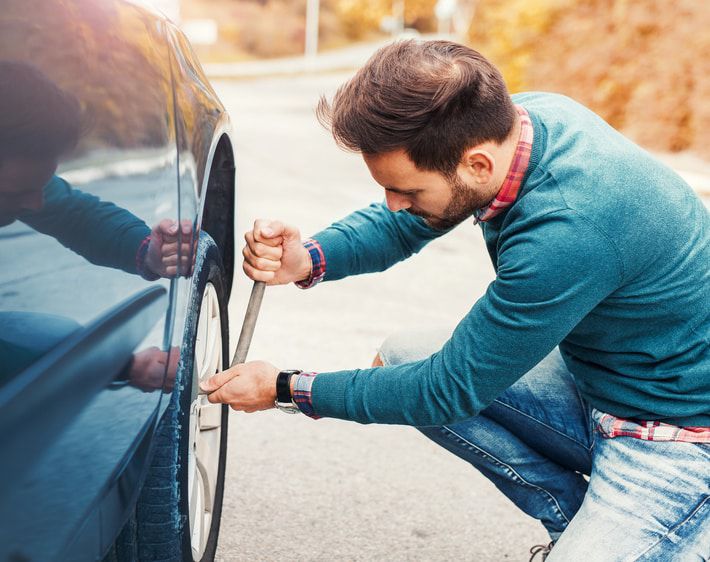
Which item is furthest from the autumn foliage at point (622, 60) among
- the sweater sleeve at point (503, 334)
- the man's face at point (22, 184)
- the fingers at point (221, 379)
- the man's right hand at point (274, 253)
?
the man's face at point (22, 184)

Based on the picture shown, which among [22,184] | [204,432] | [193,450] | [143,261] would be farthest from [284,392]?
[22,184]

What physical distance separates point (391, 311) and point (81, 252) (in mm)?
3650

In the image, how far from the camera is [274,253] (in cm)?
232

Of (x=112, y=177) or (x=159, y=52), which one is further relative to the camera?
(x=159, y=52)

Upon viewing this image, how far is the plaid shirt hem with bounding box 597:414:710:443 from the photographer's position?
198cm

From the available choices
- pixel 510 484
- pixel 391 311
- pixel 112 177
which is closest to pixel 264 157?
pixel 391 311

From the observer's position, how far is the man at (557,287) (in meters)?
1.79

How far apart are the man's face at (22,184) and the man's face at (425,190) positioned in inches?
31.3

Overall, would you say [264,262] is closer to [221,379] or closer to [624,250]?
[221,379]

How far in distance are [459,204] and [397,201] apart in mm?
135

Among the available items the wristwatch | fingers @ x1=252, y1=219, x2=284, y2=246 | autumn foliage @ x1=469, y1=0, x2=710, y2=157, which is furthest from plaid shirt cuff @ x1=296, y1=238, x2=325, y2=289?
autumn foliage @ x1=469, y1=0, x2=710, y2=157

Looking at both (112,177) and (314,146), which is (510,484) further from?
(314,146)

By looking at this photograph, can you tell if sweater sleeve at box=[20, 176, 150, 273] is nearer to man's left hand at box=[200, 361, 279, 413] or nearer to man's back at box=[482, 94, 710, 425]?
man's left hand at box=[200, 361, 279, 413]

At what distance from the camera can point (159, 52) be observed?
170 centimetres
